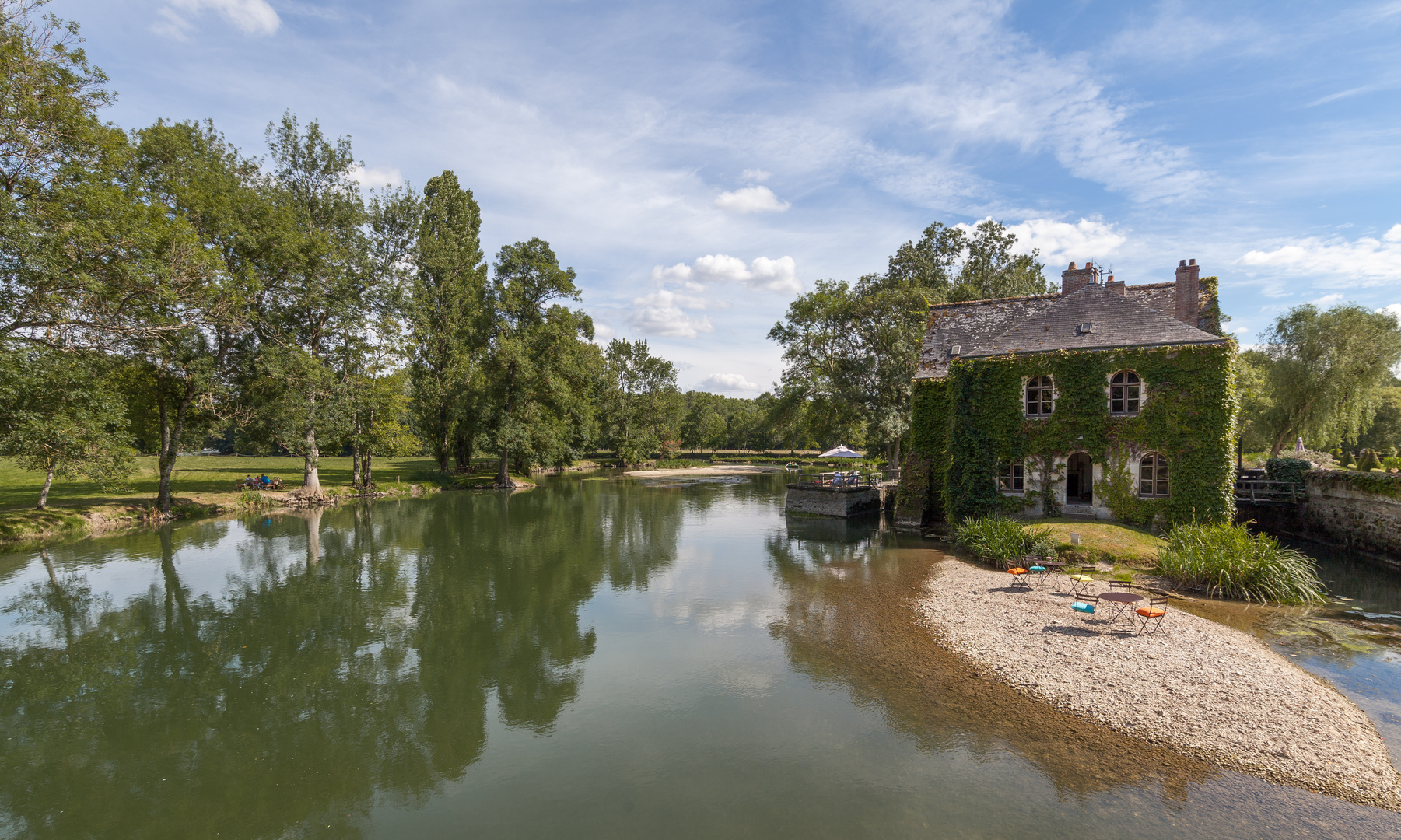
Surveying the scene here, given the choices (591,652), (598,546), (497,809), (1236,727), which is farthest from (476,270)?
(1236,727)

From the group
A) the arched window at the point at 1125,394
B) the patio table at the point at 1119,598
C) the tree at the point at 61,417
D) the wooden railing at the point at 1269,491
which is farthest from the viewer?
the wooden railing at the point at 1269,491

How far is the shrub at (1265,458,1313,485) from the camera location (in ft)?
82.1

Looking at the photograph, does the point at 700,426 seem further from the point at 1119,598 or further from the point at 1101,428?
the point at 1119,598

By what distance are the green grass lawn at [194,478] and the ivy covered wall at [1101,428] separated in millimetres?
34559

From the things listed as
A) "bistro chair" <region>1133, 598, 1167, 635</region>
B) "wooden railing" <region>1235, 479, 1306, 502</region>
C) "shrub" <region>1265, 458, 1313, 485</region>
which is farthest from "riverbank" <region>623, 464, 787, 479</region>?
"bistro chair" <region>1133, 598, 1167, 635</region>

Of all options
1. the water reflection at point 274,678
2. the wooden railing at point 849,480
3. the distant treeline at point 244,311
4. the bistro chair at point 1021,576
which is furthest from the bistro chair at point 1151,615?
the distant treeline at point 244,311

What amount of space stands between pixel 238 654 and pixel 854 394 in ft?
116

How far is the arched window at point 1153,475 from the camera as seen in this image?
21.1 meters

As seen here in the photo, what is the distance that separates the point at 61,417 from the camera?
782 inches

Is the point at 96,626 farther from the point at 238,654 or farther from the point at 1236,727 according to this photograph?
the point at 1236,727

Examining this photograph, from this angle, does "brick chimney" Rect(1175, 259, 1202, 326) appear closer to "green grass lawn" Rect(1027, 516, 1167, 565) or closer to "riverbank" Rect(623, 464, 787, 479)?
"green grass lawn" Rect(1027, 516, 1167, 565)

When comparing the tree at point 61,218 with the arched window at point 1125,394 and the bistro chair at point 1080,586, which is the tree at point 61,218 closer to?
the bistro chair at point 1080,586

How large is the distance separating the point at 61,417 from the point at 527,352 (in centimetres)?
2657

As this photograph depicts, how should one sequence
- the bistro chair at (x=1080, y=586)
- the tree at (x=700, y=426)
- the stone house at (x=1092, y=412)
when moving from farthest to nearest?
the tree at (x=700, y=426), the stone house at (x=1092, y=412), the bistro chair at (x=1080, y=586)
